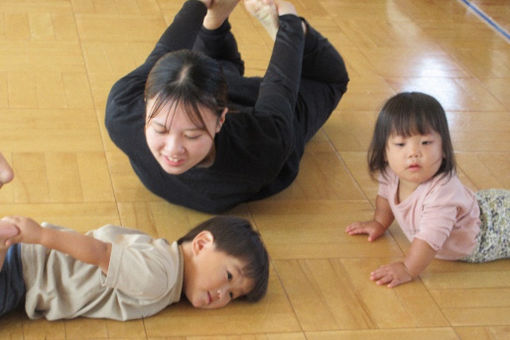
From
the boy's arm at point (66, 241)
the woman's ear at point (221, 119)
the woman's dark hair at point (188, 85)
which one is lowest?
the boy's arm at point (66, 241)

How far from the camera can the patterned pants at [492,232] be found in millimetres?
1658

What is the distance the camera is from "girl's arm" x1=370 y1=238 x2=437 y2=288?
1.56 meters

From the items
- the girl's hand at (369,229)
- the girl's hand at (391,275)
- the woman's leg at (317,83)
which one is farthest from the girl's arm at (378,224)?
the woman's leg at (317,83)

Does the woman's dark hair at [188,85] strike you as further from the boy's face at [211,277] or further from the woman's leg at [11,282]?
the woman's leg at [11,282]

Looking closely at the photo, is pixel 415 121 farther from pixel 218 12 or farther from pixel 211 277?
pixel 218 12

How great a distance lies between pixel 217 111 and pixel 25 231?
0.40m

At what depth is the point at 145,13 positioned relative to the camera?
2705 millimetres

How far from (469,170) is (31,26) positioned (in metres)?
1.36

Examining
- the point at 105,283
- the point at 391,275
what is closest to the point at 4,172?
the point at 105,283

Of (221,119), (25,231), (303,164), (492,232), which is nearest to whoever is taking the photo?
(25,231)

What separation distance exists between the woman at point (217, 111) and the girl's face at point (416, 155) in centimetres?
22

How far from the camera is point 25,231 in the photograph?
1.27 m

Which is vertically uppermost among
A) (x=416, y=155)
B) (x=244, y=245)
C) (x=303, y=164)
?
(x=416, y=155)

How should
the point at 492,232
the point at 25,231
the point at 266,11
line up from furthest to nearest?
1. the point at 266,11
2. the point at 492,232
3. the point at 25,231
